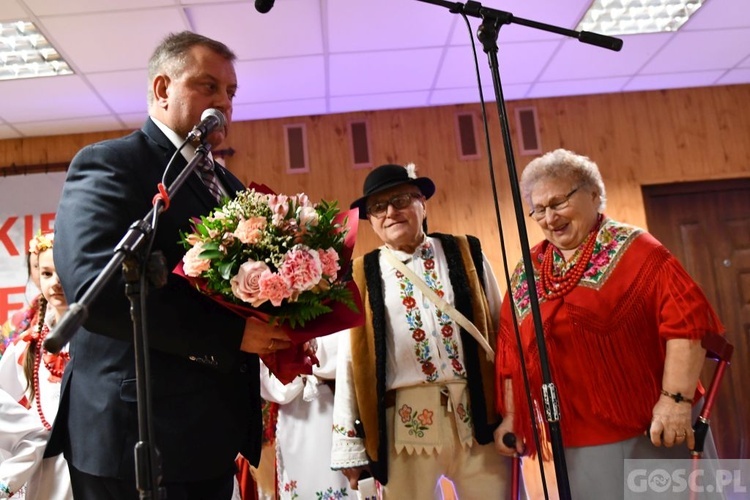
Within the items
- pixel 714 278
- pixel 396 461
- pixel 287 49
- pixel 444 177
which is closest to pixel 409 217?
pixel 396 461

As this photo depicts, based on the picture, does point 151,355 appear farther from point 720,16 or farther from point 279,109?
point 720,16

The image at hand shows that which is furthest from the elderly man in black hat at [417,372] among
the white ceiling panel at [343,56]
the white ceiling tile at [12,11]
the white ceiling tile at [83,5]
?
the white ceiling tile at [12,11]

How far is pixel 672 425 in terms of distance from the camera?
171 centimetres

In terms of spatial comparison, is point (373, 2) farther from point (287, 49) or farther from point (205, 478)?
point (205, 478)

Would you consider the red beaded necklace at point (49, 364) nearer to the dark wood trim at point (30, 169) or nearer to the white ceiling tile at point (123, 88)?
the white ceiling tile at point (123, 88)

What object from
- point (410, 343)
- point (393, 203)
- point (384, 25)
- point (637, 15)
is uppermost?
point (637, 15)

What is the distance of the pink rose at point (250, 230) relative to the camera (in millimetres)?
1189

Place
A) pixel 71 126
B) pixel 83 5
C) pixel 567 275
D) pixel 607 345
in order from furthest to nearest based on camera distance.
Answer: pixel 71 126, pixel 83 5, pixel 567 275, pixel 607 345

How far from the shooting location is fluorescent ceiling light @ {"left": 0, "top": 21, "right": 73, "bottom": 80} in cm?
361

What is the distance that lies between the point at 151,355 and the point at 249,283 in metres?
0.27

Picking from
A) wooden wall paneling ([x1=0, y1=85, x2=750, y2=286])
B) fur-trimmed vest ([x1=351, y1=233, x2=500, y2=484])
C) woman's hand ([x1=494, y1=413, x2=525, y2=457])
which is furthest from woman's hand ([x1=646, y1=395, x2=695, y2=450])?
wooden wall paneling ([x1=0, y1=85, x2=750, y2=286])

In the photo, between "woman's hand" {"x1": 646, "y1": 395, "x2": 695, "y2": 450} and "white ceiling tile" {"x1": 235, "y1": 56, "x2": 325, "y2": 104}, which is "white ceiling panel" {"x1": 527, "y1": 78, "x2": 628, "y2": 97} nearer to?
"white ceiling tile" {"x1": 235, "y1": 56, "x2": 325, "y2": 104}

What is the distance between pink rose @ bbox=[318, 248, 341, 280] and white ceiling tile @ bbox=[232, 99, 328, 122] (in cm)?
368

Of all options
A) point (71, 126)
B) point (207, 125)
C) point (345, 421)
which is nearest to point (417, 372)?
point (345, 421)
